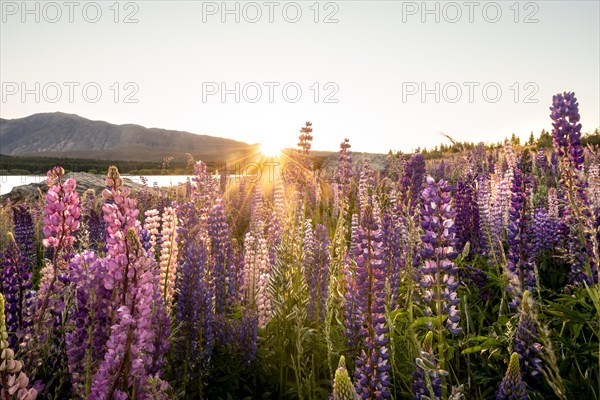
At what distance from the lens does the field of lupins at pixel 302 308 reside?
1954 mm

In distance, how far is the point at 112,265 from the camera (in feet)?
6.20

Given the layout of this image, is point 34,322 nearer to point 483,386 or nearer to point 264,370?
point 264,370

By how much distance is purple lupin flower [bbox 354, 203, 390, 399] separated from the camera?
90.2 inches

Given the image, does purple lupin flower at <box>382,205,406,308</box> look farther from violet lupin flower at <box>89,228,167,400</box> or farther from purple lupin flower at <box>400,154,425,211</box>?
violet lupin flower at <box>89,228,167,400</box>

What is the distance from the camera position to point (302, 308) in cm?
320

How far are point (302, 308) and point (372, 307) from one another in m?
0.96

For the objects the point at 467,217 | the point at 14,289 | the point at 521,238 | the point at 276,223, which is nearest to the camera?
the point at 14,289

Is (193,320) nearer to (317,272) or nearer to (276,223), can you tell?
(317,272)

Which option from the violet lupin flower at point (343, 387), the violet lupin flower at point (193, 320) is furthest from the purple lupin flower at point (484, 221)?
the violet lupin flower at point (343, 387)

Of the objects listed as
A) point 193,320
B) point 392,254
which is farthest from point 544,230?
point 193,320

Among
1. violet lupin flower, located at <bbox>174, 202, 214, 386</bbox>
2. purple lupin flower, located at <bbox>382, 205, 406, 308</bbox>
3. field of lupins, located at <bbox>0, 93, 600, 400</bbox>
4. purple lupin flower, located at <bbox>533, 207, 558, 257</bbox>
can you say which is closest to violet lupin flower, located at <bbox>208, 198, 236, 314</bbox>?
field of lupins, located at <bbox>0, 93, 600, 400</bbox>

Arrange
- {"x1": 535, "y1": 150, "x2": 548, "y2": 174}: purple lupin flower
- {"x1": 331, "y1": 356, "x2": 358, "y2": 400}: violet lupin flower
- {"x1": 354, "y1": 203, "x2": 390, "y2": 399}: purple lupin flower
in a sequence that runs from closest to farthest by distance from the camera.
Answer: {"x1": 331, "y1": 356, "x2": 358, "y2": 400}: violet lupin flower, {"x1": 354, "y1": 203, "x2": 390, "y2": 399}: purple lupin flower, {"x1": 535, "y1": 150, "x2": 548, "y2": 174}: purple lupin flower

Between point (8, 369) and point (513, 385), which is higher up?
point (8, 369)

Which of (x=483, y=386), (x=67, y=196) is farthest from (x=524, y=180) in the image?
(x=67, y=196)
